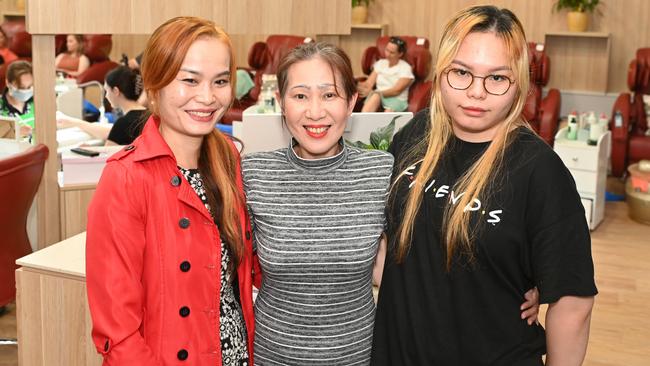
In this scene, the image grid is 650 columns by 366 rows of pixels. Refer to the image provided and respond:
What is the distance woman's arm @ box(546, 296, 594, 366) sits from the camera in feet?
5.68

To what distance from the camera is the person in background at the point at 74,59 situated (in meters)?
10.1

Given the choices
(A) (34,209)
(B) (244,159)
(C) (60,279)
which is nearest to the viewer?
(B) (244,159)

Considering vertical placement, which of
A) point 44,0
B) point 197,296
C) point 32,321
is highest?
point 44,0

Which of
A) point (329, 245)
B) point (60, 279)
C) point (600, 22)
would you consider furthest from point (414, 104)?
point (329, 245)

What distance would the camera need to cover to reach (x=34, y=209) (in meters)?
A: 4.12

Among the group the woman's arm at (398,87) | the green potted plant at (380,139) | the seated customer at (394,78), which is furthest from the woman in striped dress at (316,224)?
the woman's arm at (398,87)

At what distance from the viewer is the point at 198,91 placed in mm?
1890

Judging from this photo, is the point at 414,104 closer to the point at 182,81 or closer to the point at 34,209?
the point at 34,209

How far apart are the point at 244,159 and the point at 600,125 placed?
517 cm

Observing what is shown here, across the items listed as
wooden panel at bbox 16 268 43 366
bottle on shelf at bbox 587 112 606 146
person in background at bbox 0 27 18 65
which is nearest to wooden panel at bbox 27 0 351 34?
wooden panel at bbox 16 268 43 366

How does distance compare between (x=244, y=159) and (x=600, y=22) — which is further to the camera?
(x=600, y=22)

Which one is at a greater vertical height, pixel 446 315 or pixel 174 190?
pixel 174 190

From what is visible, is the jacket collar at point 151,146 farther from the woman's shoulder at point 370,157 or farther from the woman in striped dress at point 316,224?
the woman's shoulder at point 370,157

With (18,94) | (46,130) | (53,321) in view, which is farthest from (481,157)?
(18,94)
